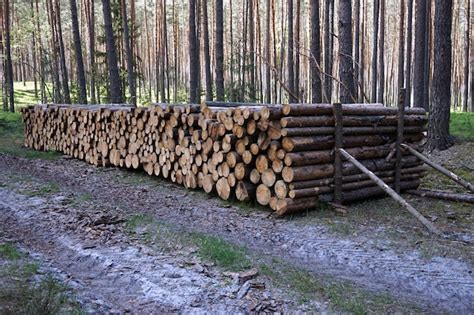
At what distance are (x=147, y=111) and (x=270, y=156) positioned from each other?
3.69m

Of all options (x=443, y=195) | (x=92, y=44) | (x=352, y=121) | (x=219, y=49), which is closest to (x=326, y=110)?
(x=352, y=121)

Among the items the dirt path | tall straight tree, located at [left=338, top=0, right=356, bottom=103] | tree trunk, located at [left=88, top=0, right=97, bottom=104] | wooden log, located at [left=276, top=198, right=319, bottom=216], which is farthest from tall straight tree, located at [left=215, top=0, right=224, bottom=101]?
tree trunk, located at [left=88, top=0, right=97, bottom=104]

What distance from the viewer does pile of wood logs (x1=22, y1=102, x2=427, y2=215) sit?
6.65 metres

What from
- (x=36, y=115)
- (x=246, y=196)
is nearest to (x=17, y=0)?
(x=36, y=115)

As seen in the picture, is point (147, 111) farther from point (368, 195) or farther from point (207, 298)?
point (207, 298)

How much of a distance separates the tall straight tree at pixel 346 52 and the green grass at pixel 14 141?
816 cm

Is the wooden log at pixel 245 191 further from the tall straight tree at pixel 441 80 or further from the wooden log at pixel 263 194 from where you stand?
the tall straight tree at pixel 441 80

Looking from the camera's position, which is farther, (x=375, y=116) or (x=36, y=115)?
(x=36, y=115)

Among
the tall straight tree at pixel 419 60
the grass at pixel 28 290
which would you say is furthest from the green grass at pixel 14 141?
the tall straight tree at pixel 419 60

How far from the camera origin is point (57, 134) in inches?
519

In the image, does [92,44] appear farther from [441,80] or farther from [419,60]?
[441,80]

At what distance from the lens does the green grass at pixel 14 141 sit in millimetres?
12812

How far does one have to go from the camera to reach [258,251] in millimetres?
5246

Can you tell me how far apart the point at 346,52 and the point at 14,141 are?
12.8 m
